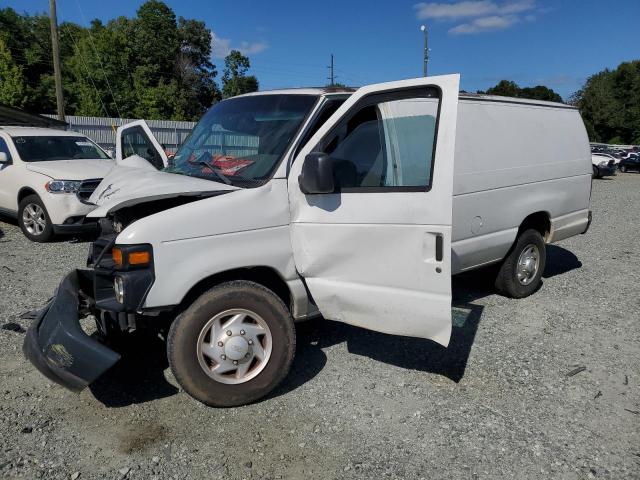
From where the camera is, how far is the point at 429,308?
3.40 meters

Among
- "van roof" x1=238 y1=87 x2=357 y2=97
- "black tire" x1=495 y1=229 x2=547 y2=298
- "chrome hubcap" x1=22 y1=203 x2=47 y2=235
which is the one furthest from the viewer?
"chrome hubcap" x1=22 y1=203 x2=47 y2=235

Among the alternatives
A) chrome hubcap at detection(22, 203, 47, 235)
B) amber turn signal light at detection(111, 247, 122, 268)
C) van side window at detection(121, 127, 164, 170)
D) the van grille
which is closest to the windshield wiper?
amber turn signal light at detection(111, 247, 122, 268)

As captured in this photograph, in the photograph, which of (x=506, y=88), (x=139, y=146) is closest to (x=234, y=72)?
(x=506, y=88)

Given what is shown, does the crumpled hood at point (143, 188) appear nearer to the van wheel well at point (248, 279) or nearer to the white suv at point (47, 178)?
the van wheel well at point (248, 279)

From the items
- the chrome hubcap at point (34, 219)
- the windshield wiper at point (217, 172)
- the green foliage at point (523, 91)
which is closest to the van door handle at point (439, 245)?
the windshield wiper at point (217, 172)

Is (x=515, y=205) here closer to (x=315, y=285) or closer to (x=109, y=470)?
(x=315, y=285)

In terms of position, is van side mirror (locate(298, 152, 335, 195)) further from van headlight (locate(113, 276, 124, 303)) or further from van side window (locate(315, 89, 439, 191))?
van headlight (locate(113, 276, 124, 303))

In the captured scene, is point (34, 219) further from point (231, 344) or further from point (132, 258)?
point (231, 344)

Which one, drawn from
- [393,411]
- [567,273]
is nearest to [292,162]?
[393,411]

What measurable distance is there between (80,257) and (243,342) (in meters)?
4.97

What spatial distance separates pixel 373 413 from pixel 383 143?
1856 millimetres

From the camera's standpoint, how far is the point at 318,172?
345 cm

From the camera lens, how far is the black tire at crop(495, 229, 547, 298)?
5.77m

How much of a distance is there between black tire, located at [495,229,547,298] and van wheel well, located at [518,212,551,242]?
70mm
